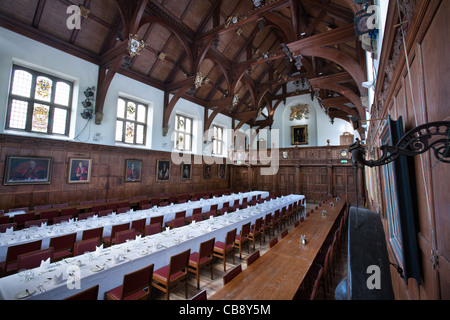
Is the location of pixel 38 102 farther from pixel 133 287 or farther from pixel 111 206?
pixel 133 287

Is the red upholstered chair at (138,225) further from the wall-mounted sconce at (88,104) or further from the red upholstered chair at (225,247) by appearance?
the wall-mounted sconce at (88,104)

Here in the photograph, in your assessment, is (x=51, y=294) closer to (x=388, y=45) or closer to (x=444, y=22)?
(x=444, y=22)

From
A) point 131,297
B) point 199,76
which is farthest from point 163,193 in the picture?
point 131,297

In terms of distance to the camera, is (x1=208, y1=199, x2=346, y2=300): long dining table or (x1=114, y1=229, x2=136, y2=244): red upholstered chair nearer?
(x1=208, y1=199, x2=346, y2=300): long dining table

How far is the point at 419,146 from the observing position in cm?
101

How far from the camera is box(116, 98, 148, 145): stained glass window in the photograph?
10.6 meters

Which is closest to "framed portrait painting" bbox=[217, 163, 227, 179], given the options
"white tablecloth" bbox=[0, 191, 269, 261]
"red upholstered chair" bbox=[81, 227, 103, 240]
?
"white tablecloth" bbox=[0, 191, 269, 261]

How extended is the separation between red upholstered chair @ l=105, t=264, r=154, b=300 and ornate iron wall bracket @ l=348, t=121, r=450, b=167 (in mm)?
2996

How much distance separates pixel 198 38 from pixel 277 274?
1135cm

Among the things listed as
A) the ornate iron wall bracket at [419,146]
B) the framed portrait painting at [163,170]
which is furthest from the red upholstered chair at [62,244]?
the framed portrait painting at [163,170]

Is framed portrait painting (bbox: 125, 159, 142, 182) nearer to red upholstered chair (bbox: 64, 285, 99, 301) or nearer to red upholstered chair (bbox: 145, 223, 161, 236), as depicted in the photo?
red upholstered chair (bbox: 145, 223, 161, 236)

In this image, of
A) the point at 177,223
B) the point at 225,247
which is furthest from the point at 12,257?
the point at 225,247

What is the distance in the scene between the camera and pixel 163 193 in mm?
11969

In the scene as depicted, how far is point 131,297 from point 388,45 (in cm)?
435
